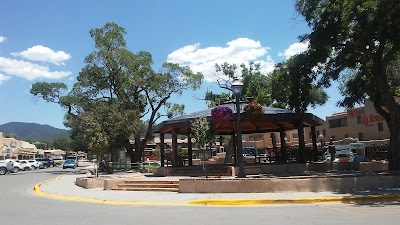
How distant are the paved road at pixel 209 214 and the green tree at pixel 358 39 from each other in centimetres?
800

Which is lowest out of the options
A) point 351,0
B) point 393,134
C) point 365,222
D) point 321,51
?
point 365,222

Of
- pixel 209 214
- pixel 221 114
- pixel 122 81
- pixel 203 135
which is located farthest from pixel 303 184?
pixel 122 81

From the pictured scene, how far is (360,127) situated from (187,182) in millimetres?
42476

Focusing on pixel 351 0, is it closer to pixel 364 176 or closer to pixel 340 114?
pixel 364 176

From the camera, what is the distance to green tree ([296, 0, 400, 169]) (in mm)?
17031

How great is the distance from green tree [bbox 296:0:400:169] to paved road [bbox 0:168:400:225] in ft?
26.2

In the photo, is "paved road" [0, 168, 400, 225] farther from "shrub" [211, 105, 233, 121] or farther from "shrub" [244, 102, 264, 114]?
"shrub" [244, 102, 264, 114]

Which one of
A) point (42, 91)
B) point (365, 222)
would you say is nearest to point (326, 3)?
point (365, 222)

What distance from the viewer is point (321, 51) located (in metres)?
20.1

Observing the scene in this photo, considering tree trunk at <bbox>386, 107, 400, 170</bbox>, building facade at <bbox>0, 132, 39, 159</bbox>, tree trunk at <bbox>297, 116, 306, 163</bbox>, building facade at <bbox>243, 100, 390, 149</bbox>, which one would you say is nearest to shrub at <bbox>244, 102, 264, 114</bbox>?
tree trunk at <bbox>297, 116, 306, 163</bbox>

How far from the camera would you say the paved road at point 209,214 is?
10.2 metres

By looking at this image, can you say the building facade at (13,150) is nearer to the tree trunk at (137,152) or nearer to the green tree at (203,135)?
the tree trunk at (137,152)

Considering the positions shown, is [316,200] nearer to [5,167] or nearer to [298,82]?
[298,82]

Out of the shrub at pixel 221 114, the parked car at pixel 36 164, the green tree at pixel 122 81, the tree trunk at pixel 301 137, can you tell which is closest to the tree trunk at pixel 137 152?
the green tree at pixel 122 81
